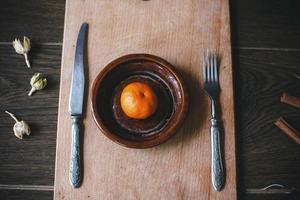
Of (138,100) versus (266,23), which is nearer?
(138,100)

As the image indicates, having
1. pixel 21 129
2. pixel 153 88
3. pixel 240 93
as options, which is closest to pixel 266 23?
pixel 240 93

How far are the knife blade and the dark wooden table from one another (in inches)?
2.2

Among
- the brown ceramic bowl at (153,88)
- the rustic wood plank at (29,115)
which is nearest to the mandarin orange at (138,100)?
the brown ceramic bowl at (153,88)

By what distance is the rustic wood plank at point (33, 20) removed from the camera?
70cm

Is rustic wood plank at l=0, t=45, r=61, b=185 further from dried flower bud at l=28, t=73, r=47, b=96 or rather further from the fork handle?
the fork handle

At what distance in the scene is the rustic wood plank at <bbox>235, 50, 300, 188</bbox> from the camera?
2.14 ft

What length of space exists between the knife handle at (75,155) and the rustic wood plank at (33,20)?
184mm

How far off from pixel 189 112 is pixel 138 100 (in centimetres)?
12

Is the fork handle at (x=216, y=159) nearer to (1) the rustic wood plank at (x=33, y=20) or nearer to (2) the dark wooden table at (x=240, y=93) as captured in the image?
(2) the dark wooden table at (x=240, y=93)

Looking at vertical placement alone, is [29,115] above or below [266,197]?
above

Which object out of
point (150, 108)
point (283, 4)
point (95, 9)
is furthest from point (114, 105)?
point (283, 4)

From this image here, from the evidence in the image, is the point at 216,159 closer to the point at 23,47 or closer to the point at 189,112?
the point at 189,112

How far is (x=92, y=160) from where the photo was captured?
62 centimetres

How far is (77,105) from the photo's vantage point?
0.63 m
